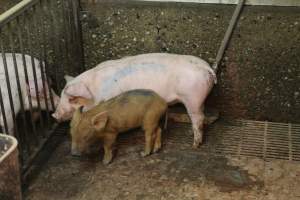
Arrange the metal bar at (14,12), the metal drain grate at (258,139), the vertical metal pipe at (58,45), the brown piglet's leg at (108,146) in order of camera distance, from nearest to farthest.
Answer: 1. the metal bar at (14,12)
2. the brown piglet's leg at (108,146)
3. the metal drain grate at (258,139)
4. the vertical metal pipe at (58,45)

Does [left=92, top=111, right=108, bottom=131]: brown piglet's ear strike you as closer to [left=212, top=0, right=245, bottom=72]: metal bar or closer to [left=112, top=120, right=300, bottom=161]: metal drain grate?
[left=112, top=120, right=300, bottom=161]: metal drain grate

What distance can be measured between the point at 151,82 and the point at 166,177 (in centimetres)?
58

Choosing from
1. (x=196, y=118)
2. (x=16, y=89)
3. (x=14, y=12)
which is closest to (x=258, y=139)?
(x=196, y=118)

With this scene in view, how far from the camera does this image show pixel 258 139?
10.3 feet

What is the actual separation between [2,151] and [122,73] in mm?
1208

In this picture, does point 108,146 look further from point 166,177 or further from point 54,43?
point 54,43

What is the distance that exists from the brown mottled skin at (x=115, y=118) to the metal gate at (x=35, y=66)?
1.00 ft

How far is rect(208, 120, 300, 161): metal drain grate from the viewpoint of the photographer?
301cm

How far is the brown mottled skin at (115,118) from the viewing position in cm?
274

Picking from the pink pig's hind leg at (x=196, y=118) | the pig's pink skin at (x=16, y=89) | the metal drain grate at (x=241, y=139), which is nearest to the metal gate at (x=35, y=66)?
the pig's pink skin at (x=16, y=89)

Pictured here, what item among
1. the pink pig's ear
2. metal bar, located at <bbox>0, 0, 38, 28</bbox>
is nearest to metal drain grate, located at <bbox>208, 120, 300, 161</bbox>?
the pink pig's ear

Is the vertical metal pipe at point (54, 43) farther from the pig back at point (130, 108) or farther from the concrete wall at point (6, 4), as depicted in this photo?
the pig back at point (130, 108)

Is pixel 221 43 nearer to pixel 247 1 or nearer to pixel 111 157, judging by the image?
pixel 247 1

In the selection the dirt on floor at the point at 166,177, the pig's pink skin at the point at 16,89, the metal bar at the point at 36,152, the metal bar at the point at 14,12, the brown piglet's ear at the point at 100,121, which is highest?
the metal bar at the point at 14,12
